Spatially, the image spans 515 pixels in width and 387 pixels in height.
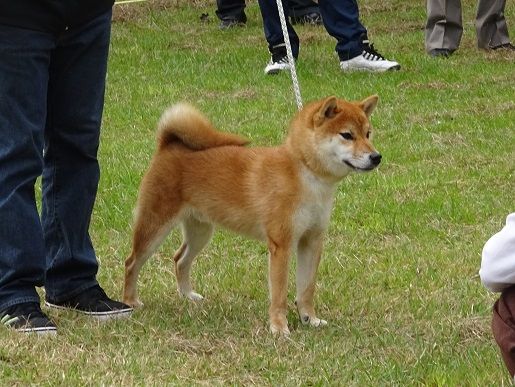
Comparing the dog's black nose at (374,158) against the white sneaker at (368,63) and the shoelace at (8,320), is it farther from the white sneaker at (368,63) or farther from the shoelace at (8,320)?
the white sneaker at (368,63)

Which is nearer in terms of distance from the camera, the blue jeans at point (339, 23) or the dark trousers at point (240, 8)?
the blue jeans at point (339, 23)

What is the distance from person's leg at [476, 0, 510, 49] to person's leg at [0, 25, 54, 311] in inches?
305

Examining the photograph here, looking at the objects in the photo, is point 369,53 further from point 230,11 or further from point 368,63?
point 230,11

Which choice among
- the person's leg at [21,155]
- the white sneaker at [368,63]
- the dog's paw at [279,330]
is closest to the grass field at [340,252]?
the dog's paw at [279,330]

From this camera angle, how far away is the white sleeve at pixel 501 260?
11.2ft

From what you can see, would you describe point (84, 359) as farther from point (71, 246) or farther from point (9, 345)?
point (71, 246)

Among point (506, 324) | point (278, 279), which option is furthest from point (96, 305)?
point (506, 324)

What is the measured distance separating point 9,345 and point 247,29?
9.72 meters

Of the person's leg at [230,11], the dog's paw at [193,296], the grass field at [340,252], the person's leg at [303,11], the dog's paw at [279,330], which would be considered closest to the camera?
the grass field at [340,252]

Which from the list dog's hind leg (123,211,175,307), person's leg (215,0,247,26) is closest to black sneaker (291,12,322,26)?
person's leg (215,0,247,26)

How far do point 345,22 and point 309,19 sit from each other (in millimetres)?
3295

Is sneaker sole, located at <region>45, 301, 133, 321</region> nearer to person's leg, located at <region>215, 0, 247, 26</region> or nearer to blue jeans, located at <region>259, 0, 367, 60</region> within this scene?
blue jeans, located at <region>259, 0, 367, 60</region>

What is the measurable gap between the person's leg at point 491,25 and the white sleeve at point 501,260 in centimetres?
827

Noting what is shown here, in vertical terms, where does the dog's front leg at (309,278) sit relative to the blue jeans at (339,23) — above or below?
above
